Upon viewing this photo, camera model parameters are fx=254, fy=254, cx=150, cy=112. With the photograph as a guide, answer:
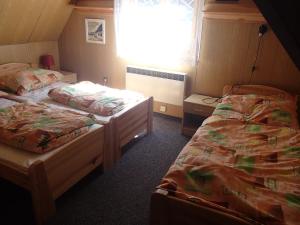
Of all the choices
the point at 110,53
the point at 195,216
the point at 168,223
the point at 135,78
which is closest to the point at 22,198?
the point at 168,223

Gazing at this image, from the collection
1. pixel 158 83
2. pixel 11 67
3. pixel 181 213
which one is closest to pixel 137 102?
pixel 158 83

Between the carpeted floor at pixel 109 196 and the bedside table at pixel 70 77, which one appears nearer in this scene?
the carpeted floor at pixel 109 196

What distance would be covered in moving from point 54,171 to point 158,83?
2059 millimetres

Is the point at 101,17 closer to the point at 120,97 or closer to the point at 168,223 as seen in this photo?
the point at 120,97

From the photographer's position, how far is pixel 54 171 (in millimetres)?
1833

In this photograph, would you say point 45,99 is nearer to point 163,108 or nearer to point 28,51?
point 28,51

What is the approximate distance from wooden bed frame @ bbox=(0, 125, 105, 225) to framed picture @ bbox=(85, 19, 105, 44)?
6.95 feet

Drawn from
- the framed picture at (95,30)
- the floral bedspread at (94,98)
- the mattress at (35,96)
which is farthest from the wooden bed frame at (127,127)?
the framed picture at (95,30)

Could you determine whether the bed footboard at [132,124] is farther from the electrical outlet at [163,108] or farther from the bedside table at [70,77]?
the bedside table at [70,77]

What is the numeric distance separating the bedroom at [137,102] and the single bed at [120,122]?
0.5 inches

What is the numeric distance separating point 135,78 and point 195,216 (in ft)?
8.58

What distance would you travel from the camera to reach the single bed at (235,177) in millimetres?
1280

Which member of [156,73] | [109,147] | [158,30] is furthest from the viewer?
[156,73]

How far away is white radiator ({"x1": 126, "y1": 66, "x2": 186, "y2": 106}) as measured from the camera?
3.41 metres
